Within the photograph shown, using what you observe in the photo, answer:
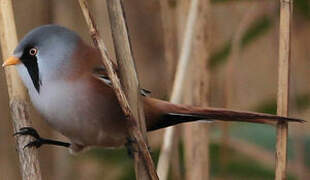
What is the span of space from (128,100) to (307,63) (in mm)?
1315

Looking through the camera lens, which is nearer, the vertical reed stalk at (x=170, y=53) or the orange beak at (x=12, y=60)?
the orange beak at (x=12, y=60)

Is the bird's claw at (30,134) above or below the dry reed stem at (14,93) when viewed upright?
below

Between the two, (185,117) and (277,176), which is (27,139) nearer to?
(185,117)

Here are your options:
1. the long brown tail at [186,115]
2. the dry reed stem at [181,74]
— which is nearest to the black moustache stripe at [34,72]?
the long brown tail at [186,115]

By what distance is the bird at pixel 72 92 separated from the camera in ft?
6.15

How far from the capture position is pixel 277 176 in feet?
5.68

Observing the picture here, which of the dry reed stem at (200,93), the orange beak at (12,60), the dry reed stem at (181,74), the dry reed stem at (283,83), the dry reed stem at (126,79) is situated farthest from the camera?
the dry reed stem at (200,93)

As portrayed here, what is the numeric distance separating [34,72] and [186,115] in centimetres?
49

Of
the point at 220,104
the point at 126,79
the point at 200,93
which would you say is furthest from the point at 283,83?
the point at 220,104

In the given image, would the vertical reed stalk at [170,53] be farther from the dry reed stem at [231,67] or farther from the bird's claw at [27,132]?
the bird's claw at [27,132]

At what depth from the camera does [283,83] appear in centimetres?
172

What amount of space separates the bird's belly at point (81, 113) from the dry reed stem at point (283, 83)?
1.69 ft

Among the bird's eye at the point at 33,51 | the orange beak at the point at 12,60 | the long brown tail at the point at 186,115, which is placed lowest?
the long brown tail at the point at 186,115

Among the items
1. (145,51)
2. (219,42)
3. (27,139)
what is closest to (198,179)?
(27,139)
